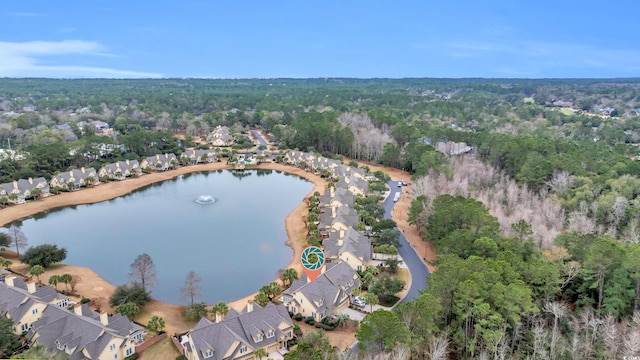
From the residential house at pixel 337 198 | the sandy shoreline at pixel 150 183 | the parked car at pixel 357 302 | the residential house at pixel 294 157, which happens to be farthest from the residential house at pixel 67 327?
the residential house at pixel 294 157

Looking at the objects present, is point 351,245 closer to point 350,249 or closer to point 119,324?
point 350,249

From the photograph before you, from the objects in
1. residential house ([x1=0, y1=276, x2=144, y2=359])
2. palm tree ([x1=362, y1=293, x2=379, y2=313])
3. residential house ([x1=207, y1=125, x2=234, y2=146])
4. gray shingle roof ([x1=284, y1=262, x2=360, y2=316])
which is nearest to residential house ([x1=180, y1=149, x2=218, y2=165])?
residential house ([x1=207, y1=125, x2=234, y2=146])

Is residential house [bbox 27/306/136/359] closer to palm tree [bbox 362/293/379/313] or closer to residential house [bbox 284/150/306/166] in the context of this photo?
palm tree [bbox 362/293/379/313]

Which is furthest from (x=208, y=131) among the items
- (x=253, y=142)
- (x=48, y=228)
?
(x=48, y=228)

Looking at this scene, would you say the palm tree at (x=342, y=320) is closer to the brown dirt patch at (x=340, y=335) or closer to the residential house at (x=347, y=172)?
the brown dirt patch at (x=340, y=335)

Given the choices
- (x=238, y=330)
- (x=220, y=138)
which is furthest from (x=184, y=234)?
(x=220, y=138)
